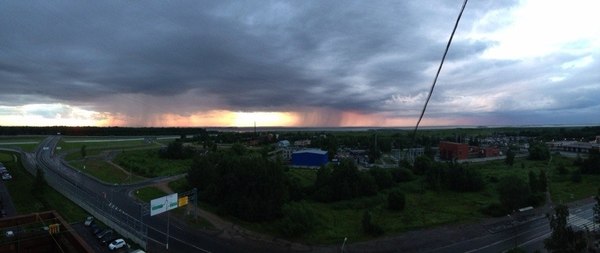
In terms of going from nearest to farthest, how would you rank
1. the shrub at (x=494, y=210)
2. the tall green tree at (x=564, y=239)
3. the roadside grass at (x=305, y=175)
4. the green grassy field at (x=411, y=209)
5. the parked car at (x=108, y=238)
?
the tall green tree at (x=564, y=239) → the parked car at (x=108, y=238) → the green grassy field at (x=411, y=209) → the shrub at (x=494, y=210) → the roadside grass at (x=305, y=175)

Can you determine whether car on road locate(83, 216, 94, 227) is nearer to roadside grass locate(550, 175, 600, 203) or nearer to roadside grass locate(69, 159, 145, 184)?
roadside grass locate(69, 159, 145, 184)

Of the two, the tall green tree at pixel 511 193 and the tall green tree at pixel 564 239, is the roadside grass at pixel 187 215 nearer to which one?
the tall green tree at pixel 564 239

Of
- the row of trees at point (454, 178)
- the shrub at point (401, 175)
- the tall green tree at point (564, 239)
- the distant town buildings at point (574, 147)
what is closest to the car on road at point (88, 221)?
the tall green tree at point (564, 239)

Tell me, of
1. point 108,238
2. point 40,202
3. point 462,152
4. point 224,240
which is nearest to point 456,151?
point 462,152

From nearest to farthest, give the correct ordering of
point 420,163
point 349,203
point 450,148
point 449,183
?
1. point 349,203
2. point 449,183
3. point 420,163
4. point 450,148

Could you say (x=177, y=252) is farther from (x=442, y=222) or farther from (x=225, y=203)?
(x=442, y=222)

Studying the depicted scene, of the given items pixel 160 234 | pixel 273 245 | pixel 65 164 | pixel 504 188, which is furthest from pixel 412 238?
pixel 65 164

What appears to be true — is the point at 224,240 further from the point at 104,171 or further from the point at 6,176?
the point at 104,171
